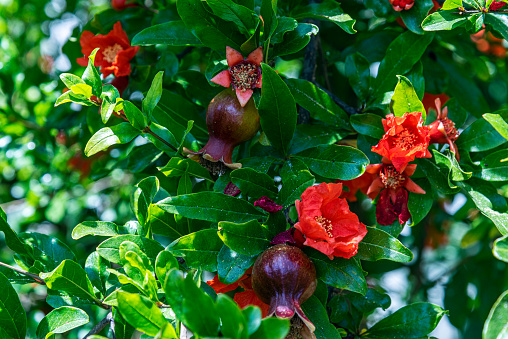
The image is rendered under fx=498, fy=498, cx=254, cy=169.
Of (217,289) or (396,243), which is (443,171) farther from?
(217,289)

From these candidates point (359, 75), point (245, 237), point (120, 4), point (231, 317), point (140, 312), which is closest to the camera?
point (231, 317)

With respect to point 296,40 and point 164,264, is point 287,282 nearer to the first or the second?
point 164,264

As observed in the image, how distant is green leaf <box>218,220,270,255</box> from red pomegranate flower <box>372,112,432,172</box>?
11.5 inches

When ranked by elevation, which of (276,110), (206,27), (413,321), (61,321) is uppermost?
(206,27)

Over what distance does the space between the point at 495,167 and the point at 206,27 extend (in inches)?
25.6

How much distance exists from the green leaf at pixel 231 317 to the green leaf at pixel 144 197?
39cm

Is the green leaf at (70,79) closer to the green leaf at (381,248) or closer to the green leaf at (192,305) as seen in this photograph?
the green leaf at (192,305)

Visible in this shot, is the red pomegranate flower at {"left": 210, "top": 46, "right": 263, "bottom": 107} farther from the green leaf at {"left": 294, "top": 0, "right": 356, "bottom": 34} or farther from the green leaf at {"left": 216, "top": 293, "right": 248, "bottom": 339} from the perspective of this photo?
the green leaf at {"left": 216, "top": 293, "right": 248, "bottom": 339}

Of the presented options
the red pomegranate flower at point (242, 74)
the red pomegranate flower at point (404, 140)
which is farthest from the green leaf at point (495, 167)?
the red pomegranate flower at point (242, 74)

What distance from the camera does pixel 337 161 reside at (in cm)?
97

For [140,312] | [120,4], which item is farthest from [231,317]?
[120,4]

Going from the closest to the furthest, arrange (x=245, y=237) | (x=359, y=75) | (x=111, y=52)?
(x=245, y=237), (x=359, y=75), (x=111, y=52)

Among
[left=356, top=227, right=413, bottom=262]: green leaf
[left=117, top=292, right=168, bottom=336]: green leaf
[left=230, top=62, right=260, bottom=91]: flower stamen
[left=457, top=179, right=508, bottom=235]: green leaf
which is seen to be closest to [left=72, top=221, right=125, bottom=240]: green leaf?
[left=117, top=292, right=168, bottom=336]: green leaf

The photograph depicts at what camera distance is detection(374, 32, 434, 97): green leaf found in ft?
3.70
